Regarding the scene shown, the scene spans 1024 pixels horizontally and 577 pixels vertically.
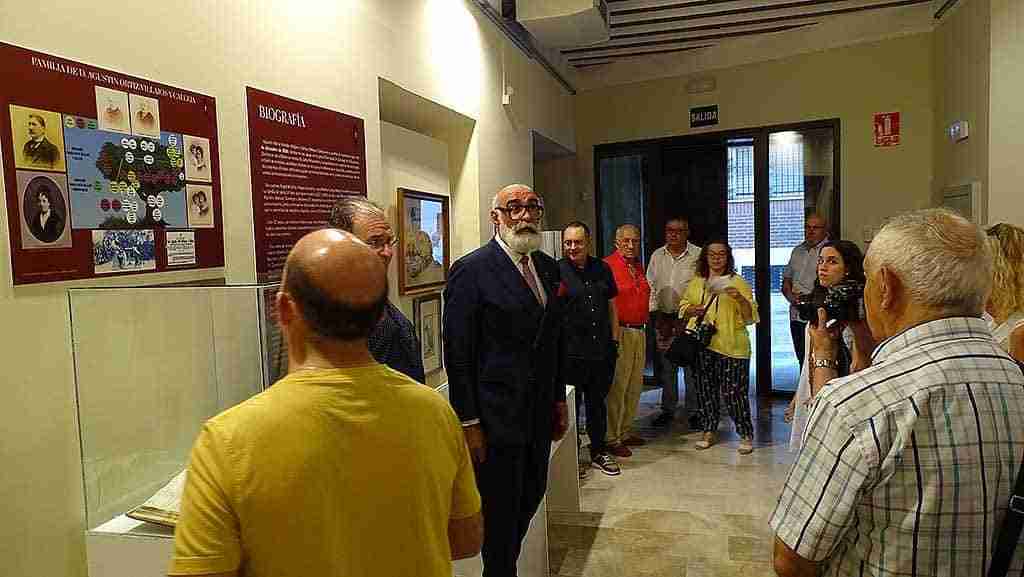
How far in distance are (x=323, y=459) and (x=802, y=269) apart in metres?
5.30

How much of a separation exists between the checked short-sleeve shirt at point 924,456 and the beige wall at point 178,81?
157cm

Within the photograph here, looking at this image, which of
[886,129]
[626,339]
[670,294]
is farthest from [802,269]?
[626,339]

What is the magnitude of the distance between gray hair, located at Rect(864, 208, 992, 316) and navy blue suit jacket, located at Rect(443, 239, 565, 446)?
145 centimetres

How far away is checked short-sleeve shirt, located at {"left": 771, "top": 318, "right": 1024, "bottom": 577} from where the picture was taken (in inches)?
44.1

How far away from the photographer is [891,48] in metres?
5.53

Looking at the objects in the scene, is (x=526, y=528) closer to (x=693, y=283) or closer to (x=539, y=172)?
(x=693, y=283)

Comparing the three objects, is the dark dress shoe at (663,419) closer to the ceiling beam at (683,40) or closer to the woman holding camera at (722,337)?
the woman holding camera at (722,337)

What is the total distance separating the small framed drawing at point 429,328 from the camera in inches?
135

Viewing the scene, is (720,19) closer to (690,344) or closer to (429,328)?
(690,344)

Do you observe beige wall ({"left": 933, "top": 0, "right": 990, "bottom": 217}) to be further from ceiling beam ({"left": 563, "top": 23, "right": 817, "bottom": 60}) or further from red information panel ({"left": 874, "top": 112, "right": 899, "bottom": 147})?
ceiling beam ({"left": 563, "top": 23, "right": 817, "bottom": 60})

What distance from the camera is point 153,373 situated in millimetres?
1724

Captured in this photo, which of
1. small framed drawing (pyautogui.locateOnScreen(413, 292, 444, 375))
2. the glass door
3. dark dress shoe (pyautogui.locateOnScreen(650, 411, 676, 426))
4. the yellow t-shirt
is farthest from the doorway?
the yellow t-shirt

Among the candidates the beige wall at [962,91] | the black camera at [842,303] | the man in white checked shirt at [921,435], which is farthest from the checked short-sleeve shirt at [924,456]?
the beige wall at [962,91]

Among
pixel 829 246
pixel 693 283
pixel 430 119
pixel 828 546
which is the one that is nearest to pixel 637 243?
pixel 693 283
